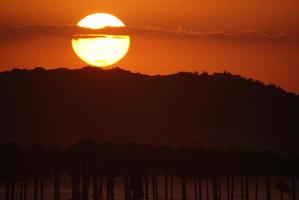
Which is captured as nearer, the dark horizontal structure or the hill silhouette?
the dark horizontal structure

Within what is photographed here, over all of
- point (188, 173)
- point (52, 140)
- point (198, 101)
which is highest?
point (198, 101)

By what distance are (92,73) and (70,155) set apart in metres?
65.9

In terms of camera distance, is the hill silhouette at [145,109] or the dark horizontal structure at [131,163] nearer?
the dark horizontal structure at [131,163]

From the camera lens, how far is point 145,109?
90.1 m

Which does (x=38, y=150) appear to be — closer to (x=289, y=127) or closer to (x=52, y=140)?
(x=52, y=140)

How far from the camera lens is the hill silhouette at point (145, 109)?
3059 inches

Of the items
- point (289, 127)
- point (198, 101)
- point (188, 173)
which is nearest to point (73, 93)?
point (198, 101)

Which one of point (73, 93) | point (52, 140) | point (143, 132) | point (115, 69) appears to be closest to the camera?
point (52, 140)

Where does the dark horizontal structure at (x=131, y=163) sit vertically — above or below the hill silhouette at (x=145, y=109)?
below

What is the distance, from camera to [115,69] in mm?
93500

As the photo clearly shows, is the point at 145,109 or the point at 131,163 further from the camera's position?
the point at 145,109

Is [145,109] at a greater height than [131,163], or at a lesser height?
greater

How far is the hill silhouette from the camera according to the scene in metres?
77.7

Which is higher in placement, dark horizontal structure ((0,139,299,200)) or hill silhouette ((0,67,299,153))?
hill silhouette ((0,67,299,153))
